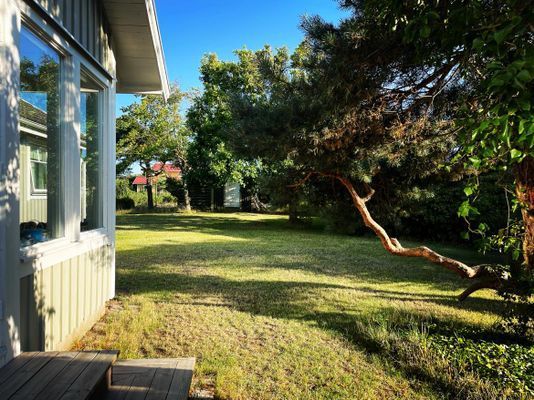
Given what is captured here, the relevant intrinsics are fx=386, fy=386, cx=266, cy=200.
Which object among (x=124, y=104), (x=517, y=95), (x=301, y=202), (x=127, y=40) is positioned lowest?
(x=301, y=202)

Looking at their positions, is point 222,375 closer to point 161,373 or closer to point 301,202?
point 161,373

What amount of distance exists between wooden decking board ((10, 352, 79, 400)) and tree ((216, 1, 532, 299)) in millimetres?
2815

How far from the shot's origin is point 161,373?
261 cm

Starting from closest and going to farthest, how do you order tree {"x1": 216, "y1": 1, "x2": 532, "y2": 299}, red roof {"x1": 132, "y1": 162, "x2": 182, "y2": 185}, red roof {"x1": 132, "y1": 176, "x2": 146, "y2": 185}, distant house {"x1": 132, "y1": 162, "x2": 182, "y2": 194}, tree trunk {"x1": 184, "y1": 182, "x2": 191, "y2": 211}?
tree {"x1": 216, "y1": 1, "x2": 532, "y2": 299}
tree trunk {"x1": 184, "y1": 182, "x2": 191, "y2": 211}
distant house {"x1": 132, "y1": 162, "x2": 182, "y2": 194}
red roof {"x1": 132, "y1": 162, "x2": 182, "y2": 185}
red roof {"x1": 132, "y1": 176, "x2": 146, "y2": 185}

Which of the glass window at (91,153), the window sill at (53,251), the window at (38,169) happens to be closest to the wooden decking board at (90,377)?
the window sill at (53,251)

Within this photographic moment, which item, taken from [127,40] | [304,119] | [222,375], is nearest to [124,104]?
[127,40]

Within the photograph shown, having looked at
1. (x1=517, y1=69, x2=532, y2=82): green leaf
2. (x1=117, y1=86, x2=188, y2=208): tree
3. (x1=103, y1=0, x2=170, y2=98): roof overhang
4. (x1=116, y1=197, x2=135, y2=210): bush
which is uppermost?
(x1=117, y1=86, x2=188, y2=208): tree

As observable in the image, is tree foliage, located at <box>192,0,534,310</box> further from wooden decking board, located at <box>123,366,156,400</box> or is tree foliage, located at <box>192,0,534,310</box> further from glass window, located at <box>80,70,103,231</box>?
wooden decking board, located at <box>123,366,156,400</box>

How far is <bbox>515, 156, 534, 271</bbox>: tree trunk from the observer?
3.22 meters

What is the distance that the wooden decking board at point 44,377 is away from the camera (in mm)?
1921

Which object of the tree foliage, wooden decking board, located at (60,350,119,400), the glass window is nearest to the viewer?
wooden decking board, located at (60,350,119,400)

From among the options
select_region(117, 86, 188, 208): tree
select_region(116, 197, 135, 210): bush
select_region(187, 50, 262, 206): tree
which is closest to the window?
select_region(187, 50, 262, 206): tree

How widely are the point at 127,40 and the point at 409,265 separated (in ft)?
22.2

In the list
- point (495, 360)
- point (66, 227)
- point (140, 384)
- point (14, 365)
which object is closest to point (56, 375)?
point (14, 365)
